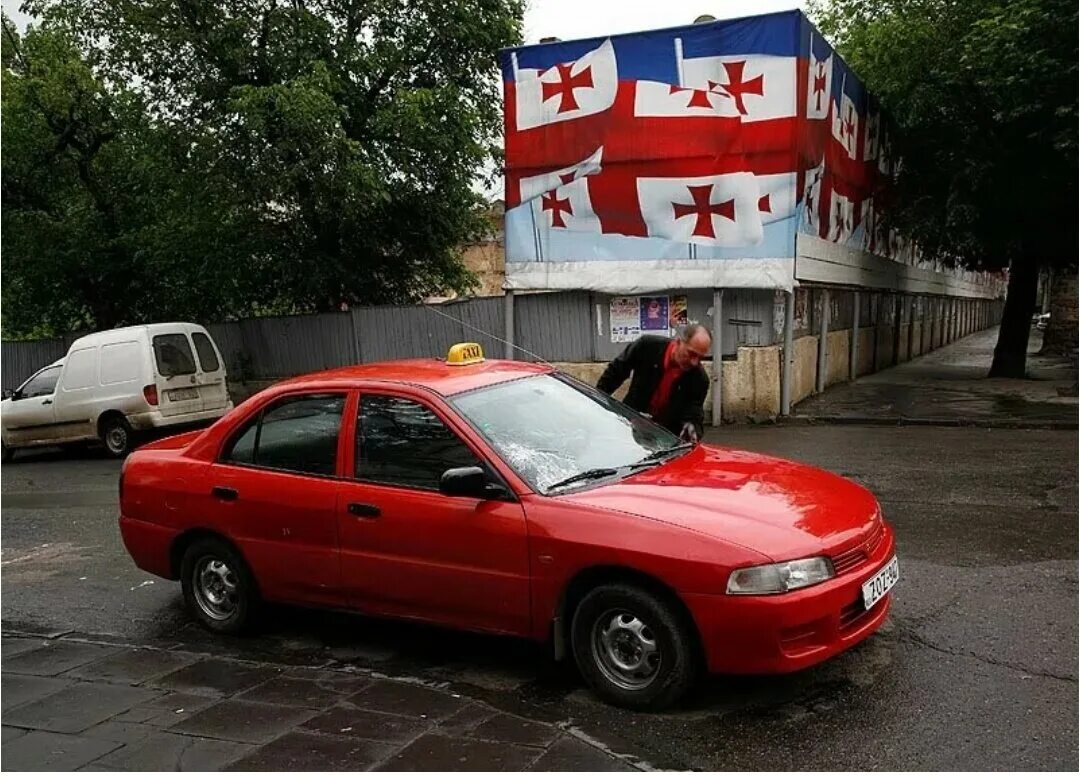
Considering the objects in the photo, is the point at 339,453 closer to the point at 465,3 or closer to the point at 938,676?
the point at 938,676

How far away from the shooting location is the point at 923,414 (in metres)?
14.2

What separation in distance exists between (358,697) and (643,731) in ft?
4.45

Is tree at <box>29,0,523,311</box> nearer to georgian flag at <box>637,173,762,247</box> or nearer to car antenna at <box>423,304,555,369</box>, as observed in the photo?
car antenna at <box>423,304,555,369</box>

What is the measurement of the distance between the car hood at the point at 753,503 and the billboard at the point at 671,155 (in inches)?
362

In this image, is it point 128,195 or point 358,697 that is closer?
point 358,697

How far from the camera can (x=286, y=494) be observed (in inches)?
207

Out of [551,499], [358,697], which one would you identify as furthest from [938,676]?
[358,697]

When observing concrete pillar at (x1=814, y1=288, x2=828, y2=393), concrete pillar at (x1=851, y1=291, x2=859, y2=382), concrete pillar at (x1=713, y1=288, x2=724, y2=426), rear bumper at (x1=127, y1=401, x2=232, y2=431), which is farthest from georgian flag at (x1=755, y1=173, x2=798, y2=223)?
rear bumper at (x1=127, y1=401, x2=232, y2=431)

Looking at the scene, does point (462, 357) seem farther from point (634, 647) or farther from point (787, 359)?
point (787, 359)

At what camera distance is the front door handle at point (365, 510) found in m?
4.93

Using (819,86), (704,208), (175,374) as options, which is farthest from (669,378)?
(175,374)

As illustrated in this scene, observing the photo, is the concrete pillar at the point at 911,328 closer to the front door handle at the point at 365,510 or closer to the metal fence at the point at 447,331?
the metal fence at the point at 447,331

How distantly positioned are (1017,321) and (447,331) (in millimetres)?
11076

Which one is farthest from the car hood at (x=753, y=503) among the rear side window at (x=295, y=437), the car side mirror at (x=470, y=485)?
the rear side window at (x=295, y=437)
